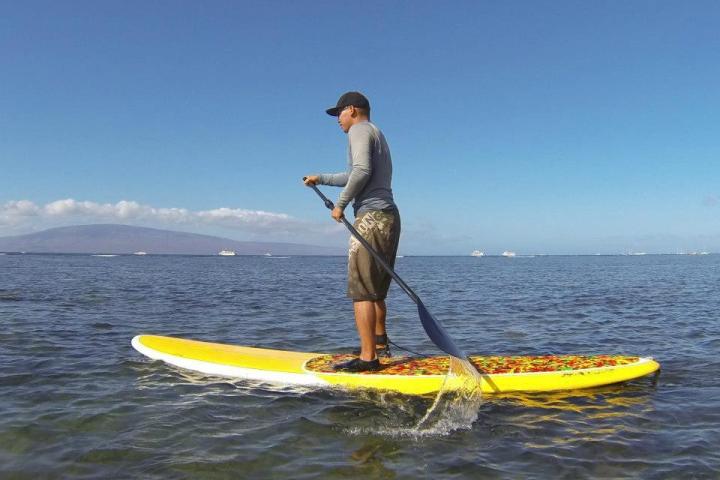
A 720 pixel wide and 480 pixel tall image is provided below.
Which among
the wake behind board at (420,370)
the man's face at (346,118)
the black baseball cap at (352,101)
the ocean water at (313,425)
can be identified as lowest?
the ocean water at (313,425)

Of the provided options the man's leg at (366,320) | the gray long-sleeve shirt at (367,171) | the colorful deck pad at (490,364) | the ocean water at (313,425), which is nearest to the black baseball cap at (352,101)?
the gray long-sleeve shirt at (367,171)

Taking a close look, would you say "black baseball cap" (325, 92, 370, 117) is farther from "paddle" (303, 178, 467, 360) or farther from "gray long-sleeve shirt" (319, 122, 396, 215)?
"paddle" (303, 178, 467, 360)

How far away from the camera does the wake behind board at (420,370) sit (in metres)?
6.26

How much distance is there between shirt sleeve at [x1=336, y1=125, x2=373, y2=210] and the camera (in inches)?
233

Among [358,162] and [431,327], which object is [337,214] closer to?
[358,162]

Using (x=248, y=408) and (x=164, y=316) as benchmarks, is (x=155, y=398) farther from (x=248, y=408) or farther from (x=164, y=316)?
(x=164, y=316)

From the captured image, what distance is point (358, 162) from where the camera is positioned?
593cm

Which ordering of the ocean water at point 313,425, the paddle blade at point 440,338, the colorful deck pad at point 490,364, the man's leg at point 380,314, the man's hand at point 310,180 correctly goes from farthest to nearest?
the man's hand at point 310,180 → the man's leg at point 380,314 → the colorful deck pad at point 490,364 → the paddle blade at point 440,338 → the ocean water at point 313,425

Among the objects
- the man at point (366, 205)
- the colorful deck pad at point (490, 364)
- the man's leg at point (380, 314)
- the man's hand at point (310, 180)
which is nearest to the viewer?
the man at point (366, 205)

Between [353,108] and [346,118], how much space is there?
144 mm

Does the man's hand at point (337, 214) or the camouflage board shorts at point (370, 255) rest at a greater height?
the man's hand at point (337, 214)

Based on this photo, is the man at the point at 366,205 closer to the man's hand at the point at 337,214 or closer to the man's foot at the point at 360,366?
the man's hand at the point at 337,214

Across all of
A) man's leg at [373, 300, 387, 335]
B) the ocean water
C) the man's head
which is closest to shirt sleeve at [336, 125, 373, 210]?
the man's head

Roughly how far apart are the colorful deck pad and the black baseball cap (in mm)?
3237
